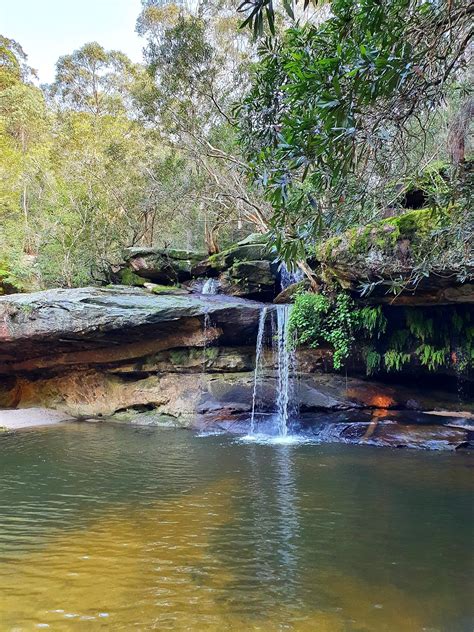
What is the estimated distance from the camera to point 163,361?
47.2 feet

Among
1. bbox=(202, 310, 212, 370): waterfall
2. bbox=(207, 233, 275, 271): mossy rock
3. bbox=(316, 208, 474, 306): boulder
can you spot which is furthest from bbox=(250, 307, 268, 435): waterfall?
bbox=(207, 233, 275, 271): mossy rock

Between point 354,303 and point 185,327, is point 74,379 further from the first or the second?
point 354,303

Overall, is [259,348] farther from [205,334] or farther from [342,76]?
[342,76]

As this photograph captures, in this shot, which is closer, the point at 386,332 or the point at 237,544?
the point at 237,544

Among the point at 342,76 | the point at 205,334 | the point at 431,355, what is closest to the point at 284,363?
the point at 205,334

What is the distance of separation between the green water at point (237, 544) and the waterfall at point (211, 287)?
341 inches

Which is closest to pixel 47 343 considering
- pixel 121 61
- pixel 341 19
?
pixel 341 19

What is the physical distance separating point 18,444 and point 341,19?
34.3ft

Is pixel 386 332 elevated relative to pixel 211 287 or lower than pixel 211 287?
lower

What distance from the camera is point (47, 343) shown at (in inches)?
547

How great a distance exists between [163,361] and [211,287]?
3683 millimetres

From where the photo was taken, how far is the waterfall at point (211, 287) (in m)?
16.5

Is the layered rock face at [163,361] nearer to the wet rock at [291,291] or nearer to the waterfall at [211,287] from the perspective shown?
the wet rock at [291,291]

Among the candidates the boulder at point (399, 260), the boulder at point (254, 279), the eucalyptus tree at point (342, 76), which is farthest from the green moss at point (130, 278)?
the eucalyptus tree at point (342, 76)
